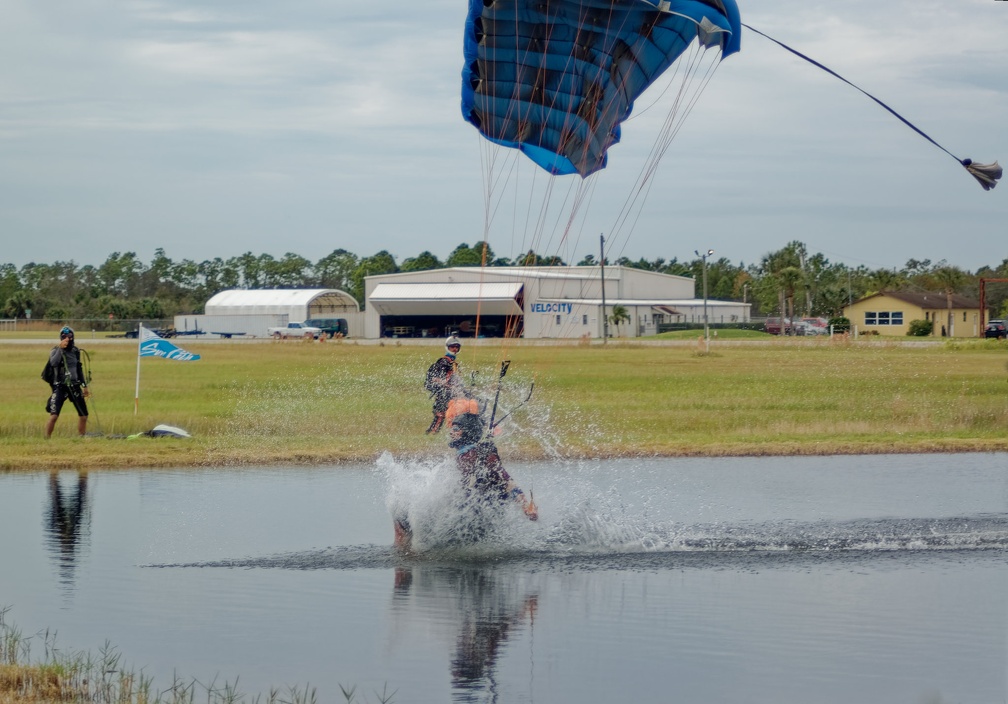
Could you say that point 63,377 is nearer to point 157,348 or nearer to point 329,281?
point 157,348

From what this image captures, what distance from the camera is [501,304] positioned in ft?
271

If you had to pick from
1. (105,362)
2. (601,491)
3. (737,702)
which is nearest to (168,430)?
(601,491)

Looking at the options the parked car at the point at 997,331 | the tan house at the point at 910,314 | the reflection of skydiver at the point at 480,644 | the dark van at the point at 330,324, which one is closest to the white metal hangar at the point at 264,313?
the dark van at the point at 330,324

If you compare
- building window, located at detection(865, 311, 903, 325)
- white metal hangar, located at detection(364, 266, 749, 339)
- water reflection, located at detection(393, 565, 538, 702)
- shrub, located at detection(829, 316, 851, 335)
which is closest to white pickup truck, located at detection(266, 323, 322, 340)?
white metal hangar, located at detection(364, 266, 749, 339)

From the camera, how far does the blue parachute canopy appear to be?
1268 cm

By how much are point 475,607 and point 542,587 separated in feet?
2.89

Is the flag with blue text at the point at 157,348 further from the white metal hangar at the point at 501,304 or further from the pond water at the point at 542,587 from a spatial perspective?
the white metal hangar at the point at 501,304

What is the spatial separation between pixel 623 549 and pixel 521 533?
42.4 inches

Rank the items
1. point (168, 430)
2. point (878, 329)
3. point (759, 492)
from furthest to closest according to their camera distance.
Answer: point (878, 329)
point (168, 430)
point (759, 492)

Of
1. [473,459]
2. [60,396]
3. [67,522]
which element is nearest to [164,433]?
[60,396]

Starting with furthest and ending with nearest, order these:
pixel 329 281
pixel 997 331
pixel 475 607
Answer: pixel 329 281, pixel 997 331, pixel 475 607

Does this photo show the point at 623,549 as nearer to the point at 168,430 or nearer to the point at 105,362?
the point at 168,430

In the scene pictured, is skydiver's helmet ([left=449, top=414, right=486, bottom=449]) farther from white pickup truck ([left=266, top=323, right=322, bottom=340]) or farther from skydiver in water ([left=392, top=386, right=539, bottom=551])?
white pickup truck ([left=266, top=323, right=322, bottom=340])

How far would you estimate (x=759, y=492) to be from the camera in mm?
14477
